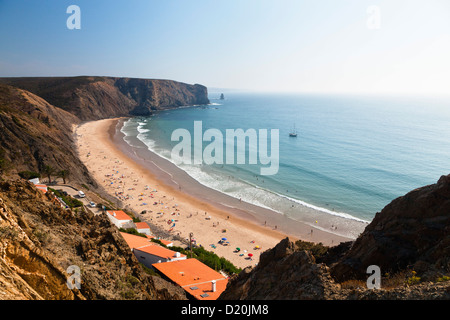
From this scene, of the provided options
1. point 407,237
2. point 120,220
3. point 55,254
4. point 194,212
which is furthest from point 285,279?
point 194,212

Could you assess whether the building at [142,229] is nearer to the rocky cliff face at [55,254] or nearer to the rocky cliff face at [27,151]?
the rocky cliff face at [27,151]

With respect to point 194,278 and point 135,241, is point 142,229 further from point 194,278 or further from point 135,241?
point 194,278

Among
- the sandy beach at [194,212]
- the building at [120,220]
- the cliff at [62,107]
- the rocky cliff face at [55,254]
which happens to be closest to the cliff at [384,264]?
the rocky cliff face at [55,254]

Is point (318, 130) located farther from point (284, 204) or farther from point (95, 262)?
point (95, 262)

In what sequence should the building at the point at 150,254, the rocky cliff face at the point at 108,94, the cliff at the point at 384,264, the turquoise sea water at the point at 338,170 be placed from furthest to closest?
the rocky cliff face at the point at 108,94, the turquoise sea water at the point at 338,170, the building at the point at 150,254, the cliff at the point at 384,264

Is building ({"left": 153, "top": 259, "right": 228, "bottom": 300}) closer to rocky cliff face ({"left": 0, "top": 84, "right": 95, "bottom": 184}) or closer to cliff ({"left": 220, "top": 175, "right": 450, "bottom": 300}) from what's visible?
cliff ({"left": 220, "top": 175, "right": 450, "bottom": 300})

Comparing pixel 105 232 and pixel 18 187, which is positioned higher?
pixel 18 187
